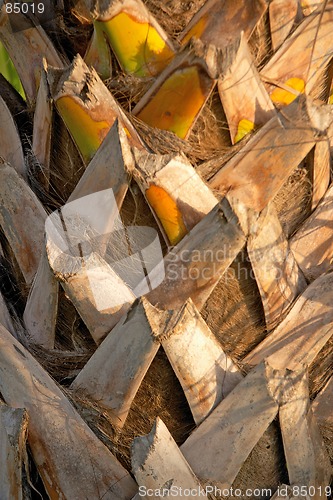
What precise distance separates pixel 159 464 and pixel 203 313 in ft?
1.13

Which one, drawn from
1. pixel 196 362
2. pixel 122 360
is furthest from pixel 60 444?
pixel 196 362

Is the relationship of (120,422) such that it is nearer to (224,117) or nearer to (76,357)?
(76,357)

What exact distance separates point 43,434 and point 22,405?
0.25 ft

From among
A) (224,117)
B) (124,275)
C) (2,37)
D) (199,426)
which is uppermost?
(2,37)

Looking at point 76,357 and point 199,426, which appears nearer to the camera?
point 199,426

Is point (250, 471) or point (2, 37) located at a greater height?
point (2, 37)

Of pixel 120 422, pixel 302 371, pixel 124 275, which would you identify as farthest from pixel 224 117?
pixel 120 422

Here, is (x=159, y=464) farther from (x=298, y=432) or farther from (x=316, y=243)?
(x=316, y=243)

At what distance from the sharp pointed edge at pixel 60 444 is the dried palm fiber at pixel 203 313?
0.04 metres

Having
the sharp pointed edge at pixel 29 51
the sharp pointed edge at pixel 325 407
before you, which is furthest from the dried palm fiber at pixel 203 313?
the sharp pointed edge at pixel 29 51

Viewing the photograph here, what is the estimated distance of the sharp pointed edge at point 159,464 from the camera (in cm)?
149

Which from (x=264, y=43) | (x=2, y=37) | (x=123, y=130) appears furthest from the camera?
(x=2, y=37)

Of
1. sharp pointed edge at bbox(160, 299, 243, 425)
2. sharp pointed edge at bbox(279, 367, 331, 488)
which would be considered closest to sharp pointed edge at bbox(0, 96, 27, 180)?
sharp pointed edge at bbox(160, 299, 243, 425)

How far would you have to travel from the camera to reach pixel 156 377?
1617 mm
